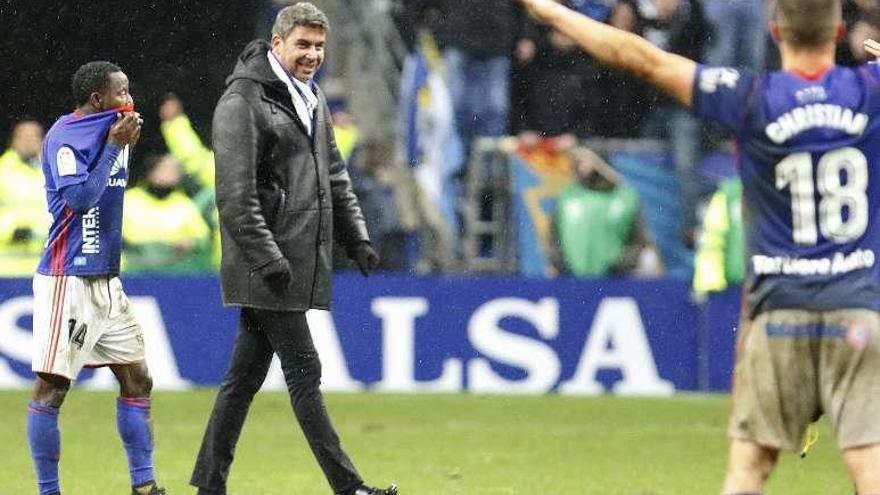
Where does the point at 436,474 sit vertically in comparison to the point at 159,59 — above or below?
below

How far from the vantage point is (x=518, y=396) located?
14766 millimetres

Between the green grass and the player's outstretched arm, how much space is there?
3.86 metres

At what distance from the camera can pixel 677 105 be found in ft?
54.0

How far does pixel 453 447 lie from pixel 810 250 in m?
6.03

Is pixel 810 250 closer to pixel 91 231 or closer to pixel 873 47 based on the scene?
pixel 873 47

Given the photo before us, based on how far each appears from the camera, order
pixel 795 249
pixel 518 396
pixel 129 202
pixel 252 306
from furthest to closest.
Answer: pixel 129 202, pixel 518 396, pixel 252 306, pixel 795 249

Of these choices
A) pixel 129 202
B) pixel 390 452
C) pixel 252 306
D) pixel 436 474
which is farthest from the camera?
pixel 129 202

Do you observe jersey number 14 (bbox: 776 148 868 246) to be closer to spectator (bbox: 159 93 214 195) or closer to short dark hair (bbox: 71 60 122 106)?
short dark hair (bbox: 71 60 122 106)

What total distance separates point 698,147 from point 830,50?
1073 centimetres

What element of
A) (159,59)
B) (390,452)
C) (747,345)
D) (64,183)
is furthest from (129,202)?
(747,345)

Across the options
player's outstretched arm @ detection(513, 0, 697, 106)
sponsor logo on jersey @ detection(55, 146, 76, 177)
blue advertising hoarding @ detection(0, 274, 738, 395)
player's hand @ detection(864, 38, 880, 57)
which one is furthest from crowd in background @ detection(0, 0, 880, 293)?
player's outstretched arm @ detection(513, 0, 697, 106)

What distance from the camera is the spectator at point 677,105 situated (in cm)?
1638

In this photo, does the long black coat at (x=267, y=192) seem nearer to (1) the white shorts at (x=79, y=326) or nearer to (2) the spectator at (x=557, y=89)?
(1) the white shorts at (x=79, y=326)

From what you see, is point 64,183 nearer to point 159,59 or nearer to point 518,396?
point 518,396
